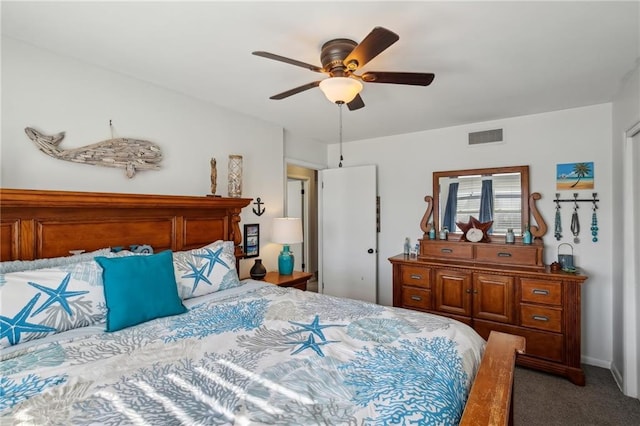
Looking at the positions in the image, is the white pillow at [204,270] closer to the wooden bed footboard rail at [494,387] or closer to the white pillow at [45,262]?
the white pillow at [45,262]

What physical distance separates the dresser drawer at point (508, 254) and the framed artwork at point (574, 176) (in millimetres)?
722

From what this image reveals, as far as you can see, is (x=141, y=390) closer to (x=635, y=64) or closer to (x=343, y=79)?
(x=343, y=79)

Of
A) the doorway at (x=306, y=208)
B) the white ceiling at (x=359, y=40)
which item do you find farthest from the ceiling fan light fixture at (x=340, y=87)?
the doorway at (x=306, y=208)

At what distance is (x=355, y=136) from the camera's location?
4.11m

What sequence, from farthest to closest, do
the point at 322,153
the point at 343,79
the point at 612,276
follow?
the point at 322,153 → the point at 612,276 → the point at 343,79

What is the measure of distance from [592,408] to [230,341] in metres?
2.69

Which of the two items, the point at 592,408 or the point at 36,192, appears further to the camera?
the point at 592,408

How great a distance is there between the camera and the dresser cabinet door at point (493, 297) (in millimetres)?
2871

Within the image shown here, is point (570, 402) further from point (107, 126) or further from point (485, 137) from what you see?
point (107, 126)

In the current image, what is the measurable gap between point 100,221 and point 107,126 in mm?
688

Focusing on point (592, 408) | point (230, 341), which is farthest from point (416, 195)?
point (230, 341)

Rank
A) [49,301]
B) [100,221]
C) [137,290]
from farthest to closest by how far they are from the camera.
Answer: [100,221] → [137,290] → [49,301]

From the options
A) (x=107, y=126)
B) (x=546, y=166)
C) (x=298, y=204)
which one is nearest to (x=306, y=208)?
(x=298, y=204)

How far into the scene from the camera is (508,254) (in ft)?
10.0
